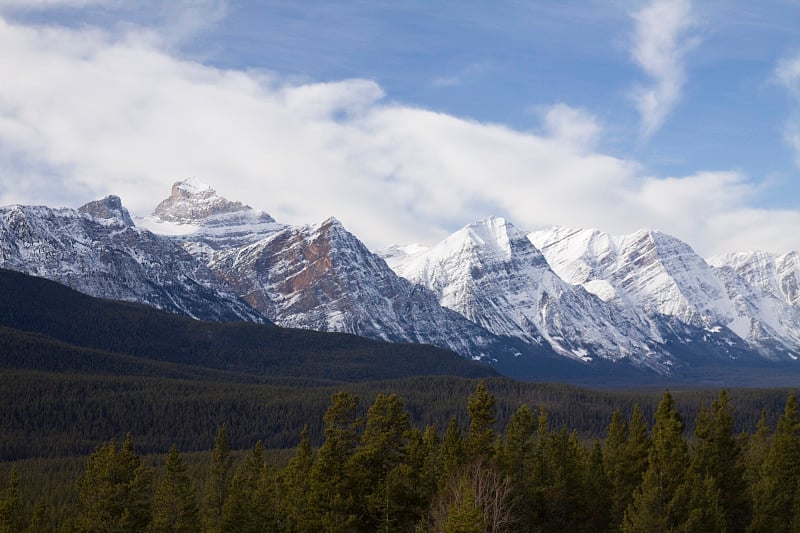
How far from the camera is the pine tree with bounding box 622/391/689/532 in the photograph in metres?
75.8

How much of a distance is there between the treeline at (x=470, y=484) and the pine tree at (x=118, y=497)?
4.3 inches

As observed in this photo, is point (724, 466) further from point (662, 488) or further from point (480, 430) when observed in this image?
point (480, 430)

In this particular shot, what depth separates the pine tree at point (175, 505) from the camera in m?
92.4

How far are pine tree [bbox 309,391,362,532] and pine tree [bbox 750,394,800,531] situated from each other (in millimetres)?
38199

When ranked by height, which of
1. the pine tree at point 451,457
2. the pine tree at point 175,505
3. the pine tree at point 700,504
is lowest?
the pine tree at point 175,505

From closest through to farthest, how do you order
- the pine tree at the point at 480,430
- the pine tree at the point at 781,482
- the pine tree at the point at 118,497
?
the pine tree at the point at 480,430 < the pine tree at the point at 118,497 < the pine tree at the point at 781,482

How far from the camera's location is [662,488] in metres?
77.0

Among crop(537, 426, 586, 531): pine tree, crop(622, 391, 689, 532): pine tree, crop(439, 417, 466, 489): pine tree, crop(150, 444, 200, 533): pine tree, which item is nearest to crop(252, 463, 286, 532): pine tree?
crop(150, 444, 200, 533): pine tree

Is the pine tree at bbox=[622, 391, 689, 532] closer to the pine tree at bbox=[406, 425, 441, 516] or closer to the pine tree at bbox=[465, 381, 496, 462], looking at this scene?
the pine tree at bbox=[465, 381, 496, 462]

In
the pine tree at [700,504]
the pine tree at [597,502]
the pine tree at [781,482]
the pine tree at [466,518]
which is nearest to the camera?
the pine tree at [466,518]

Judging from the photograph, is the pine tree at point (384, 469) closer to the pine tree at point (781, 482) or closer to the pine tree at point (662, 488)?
the pine tree at point (662, 488)

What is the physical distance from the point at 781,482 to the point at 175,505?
180 feet

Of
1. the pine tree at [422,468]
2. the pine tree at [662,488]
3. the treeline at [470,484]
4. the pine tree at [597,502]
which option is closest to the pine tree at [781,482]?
the treeline at [470,484]

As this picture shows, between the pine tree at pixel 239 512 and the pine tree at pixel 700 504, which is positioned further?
the pine tree at pixel 239 512
